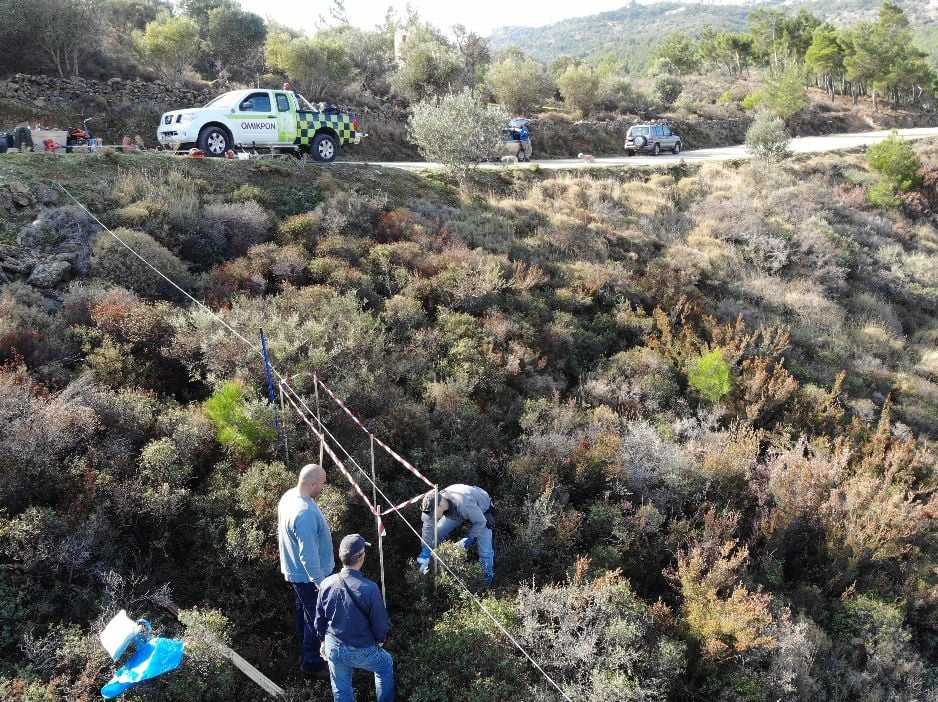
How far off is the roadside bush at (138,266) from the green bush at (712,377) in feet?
26.5

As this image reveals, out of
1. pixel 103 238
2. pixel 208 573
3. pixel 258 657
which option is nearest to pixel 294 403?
pixel 208 573

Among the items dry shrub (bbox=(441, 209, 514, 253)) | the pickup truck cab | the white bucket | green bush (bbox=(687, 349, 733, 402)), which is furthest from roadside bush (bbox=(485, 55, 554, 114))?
the white bucket

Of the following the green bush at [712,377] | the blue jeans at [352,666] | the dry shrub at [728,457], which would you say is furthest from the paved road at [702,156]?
the blue jeans at [352,666]

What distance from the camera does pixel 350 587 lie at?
412cm

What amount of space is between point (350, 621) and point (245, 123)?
1304cm

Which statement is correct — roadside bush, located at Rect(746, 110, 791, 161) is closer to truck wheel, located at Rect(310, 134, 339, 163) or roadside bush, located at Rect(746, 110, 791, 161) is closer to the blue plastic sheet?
truck wheel, located at Rect(310, 134, 339, 163)

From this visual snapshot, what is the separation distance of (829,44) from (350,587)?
55.7 metres

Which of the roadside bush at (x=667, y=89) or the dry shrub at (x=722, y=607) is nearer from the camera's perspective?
the dry shrub at (x=722, y=607)

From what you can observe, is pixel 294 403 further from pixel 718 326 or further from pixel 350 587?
pixel 718 326

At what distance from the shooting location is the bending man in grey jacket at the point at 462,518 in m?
5.71

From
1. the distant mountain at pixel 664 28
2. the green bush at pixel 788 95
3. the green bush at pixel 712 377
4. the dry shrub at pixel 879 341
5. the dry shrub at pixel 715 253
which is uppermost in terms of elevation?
the distant mountain at pixel 664 28

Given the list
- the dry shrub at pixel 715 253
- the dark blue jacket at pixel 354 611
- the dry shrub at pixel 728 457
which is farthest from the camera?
the dry shrub at pixel 715 253

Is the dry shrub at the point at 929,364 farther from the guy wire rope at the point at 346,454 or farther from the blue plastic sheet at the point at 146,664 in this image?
the blue plastic sheet at the point at 146,664

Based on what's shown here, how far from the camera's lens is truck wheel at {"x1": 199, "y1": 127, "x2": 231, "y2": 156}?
45.9 feet
